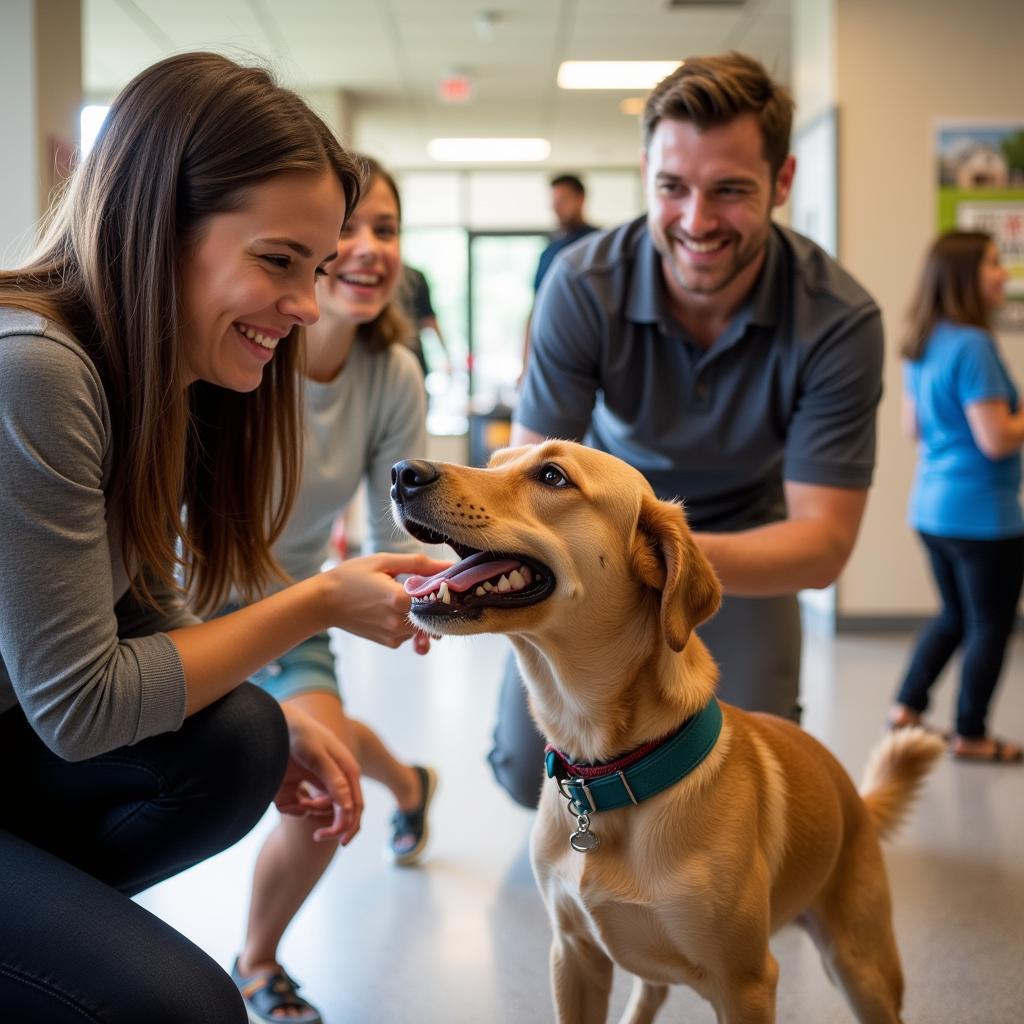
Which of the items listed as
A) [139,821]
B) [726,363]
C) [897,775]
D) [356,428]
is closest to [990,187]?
[726,363]

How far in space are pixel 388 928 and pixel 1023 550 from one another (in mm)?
2241

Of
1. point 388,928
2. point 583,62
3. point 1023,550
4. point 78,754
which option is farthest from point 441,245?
point 78,754

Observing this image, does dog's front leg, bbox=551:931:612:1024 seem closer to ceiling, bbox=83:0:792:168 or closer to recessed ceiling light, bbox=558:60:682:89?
ceiling, bbox=83:0:792:168

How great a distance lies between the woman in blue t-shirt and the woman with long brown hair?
2394 millimetres

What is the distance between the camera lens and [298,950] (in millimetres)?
2186

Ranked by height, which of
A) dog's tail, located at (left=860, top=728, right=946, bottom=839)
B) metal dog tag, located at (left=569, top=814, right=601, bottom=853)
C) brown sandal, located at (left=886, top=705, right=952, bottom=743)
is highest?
metal dog tag, located at (left=569, top=814, right=601, bottom=853)

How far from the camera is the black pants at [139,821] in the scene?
4.10 ft

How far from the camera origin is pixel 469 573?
4.48 ft

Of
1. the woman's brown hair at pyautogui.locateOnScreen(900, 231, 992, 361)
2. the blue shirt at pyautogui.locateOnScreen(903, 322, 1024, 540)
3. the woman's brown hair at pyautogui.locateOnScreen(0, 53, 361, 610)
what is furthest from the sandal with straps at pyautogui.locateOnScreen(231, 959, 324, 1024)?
the woman's brown hair at pyautogui.locateOnScreen(900, 231, 992, 361)

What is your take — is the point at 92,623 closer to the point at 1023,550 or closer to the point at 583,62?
the point at 1023,550

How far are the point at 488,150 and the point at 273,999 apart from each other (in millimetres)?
10077

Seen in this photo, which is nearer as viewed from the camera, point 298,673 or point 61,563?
point 61,563

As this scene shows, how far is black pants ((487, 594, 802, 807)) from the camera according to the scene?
2.35 metres

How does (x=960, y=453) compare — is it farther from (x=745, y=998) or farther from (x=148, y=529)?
(x=148, y=529)
